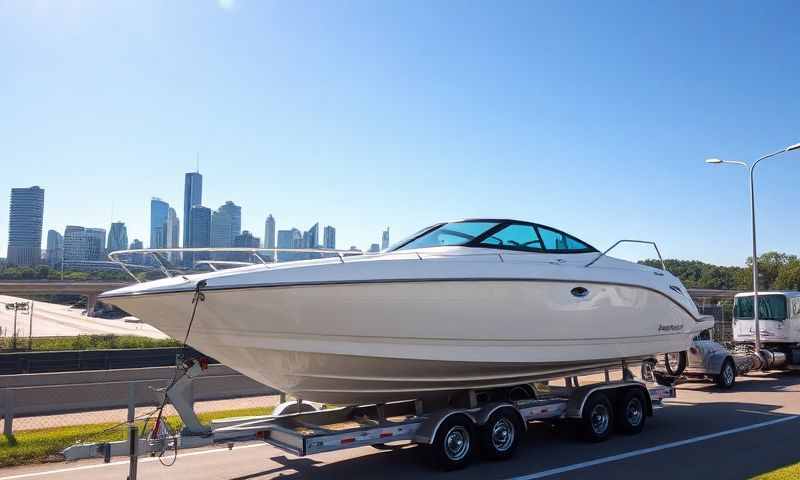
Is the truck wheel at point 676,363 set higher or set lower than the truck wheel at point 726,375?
higher

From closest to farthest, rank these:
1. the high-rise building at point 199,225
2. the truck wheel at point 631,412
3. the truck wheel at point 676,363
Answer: the truck wheel at point 631,412 < the truck wheel at point 676,363 < the high-rise building at point 199,225

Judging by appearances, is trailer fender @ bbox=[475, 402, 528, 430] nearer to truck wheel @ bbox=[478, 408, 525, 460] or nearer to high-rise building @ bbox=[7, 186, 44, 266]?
truck wheel @ bbox=[478, 408, 525, 460]

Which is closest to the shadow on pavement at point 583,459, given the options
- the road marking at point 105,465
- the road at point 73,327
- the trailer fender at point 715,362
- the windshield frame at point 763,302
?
the road marking at point 105,465

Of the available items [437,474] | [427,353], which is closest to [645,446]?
[437,474]

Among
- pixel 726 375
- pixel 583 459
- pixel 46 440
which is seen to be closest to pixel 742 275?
pixel 726 375

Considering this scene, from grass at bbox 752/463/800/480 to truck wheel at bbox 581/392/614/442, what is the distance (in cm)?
209

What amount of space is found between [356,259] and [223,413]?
503 centimetres

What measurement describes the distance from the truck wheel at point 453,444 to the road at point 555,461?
13cm

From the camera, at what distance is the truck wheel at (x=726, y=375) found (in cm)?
1296

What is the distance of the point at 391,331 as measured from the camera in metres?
6.10

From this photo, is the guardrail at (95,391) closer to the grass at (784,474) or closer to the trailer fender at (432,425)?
the trailer fender at (432,425)

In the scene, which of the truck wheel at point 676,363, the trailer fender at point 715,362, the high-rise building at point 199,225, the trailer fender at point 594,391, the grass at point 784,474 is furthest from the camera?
the high-rise building at point 199,225

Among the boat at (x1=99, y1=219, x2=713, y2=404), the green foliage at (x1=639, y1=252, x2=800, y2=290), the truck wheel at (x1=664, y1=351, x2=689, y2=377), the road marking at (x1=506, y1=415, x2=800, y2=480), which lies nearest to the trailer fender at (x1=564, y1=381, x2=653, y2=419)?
the boat at (x1=99, y1=219, x2=713, y2=404)

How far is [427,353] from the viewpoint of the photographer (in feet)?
20.7
